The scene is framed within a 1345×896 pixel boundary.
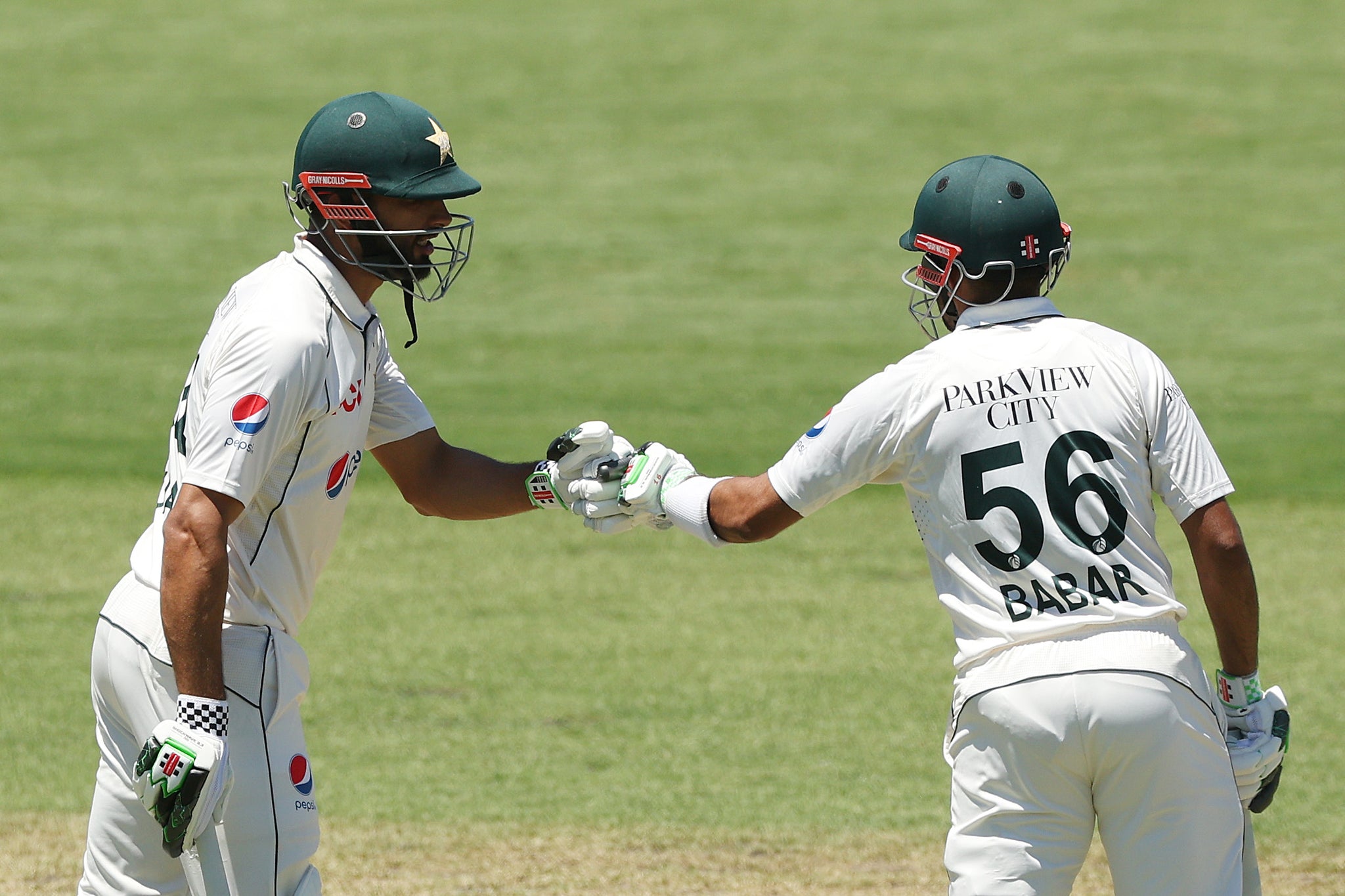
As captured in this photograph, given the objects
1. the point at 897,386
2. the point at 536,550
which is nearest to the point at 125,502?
the point at 536,550

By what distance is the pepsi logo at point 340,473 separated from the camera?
4.60 metres

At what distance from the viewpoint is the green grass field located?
25.0 feet

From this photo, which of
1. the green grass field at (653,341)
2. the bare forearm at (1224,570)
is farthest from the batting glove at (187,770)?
the bare forearm at (1224,570)

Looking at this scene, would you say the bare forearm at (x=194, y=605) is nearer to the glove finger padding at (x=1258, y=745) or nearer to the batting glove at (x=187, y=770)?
the batting glove at (x=187, y=770)

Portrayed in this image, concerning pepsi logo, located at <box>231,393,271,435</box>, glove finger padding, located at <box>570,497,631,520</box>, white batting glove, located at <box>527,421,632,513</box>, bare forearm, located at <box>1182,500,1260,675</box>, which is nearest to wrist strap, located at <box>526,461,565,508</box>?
white batting glove, located at <box>527,421,632,513</box>

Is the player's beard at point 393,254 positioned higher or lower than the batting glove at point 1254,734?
higher

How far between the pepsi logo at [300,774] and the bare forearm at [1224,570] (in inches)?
90.0

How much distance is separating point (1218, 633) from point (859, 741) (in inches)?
144

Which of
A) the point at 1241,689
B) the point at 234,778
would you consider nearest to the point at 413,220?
the point at 234,778

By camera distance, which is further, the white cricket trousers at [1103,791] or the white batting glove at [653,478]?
the white batting glove at [653,478]

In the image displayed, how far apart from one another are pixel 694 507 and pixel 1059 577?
115cm

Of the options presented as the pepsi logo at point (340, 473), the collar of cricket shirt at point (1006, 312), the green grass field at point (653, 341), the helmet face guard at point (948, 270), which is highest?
the helmet face guard at point (948, 270)

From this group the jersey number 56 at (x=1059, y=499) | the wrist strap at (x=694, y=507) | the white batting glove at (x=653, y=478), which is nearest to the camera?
the jersey number 56 at (x=1059, y=499)

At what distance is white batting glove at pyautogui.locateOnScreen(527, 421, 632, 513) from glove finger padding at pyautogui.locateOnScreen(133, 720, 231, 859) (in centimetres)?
166
